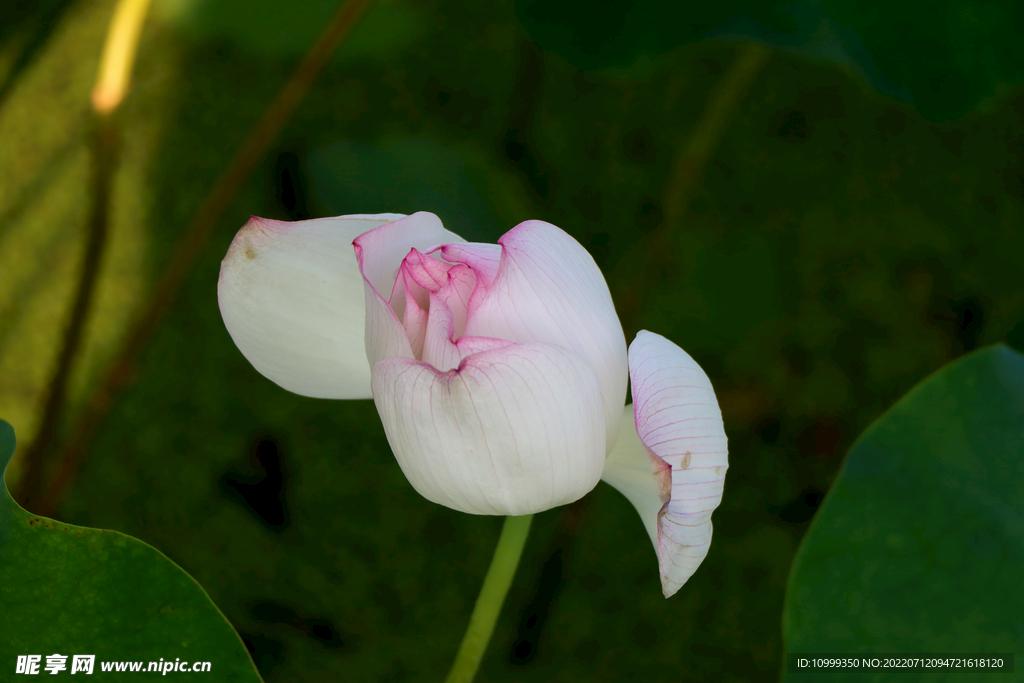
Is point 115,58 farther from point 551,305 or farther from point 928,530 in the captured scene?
point 928,530

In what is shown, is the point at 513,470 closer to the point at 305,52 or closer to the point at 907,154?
the point at 305,52

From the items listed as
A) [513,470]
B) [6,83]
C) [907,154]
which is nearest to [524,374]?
[513,470]

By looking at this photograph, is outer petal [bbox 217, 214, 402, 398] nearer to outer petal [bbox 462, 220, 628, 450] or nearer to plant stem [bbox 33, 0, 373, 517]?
outer petal [bbox 462, 220, 628, 450]

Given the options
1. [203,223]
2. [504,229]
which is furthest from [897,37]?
[203,223]

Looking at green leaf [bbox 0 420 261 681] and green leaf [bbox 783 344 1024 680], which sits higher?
green leaf [bbox 0 420 261 681]

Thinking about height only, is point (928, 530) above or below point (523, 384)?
below

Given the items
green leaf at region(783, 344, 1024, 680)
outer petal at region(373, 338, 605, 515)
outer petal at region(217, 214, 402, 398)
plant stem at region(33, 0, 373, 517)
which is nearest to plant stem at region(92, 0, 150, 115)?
plant stem at region(33, 0, 373, 517)
